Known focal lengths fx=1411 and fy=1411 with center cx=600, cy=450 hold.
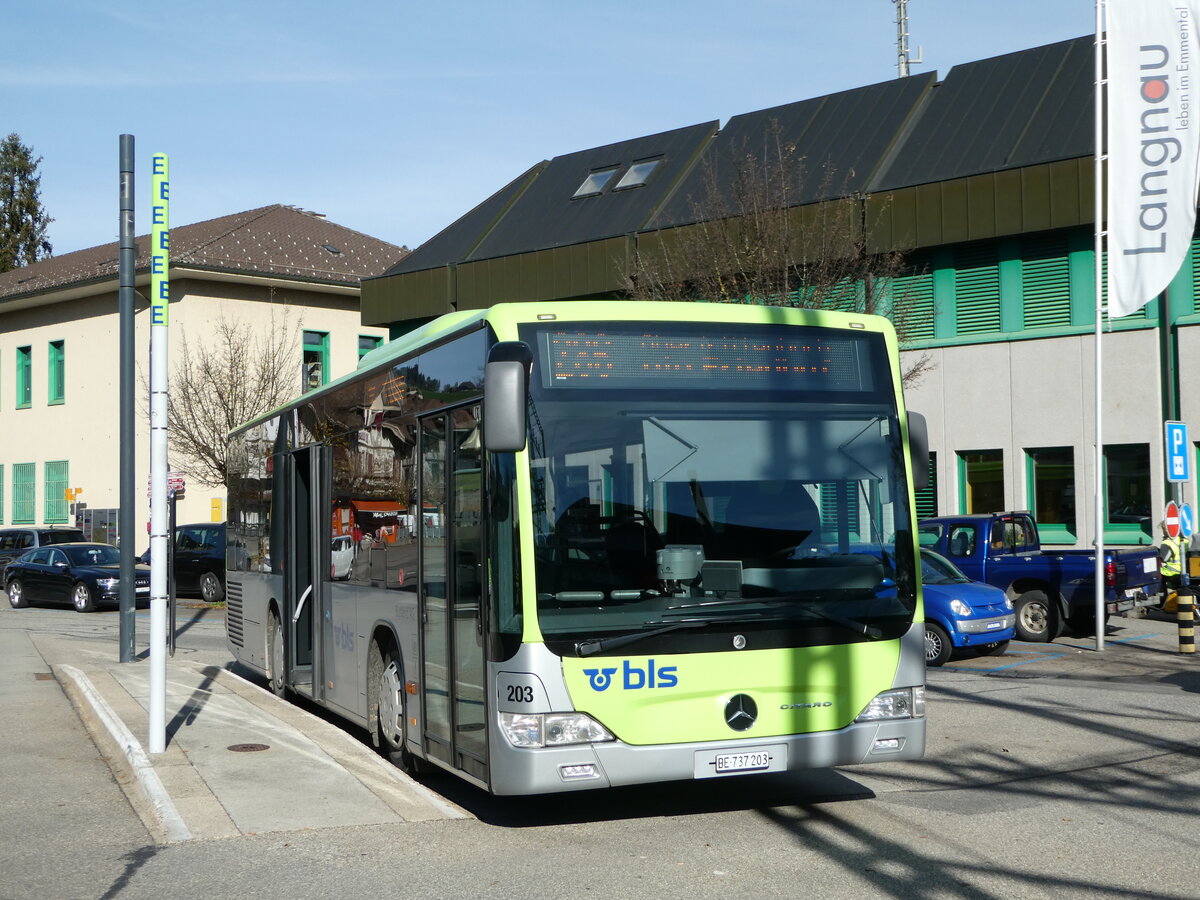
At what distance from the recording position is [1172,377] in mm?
23531

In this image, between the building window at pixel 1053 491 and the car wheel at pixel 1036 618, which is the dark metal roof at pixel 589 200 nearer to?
the building window at pixel 1053 491

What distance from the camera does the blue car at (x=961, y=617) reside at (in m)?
16.3

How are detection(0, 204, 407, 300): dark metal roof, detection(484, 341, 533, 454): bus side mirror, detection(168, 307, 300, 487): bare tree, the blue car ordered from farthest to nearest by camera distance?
1. detection(0, 204, 407, 300): dark metal roof
2. detection(168, 307, 300, 487): bare tree
3. the blue car
4. detection(484, 341, 533, 454): bus side mirror

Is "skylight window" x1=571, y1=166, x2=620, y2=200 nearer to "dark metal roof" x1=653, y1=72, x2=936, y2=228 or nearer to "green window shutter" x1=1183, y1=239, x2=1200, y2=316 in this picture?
"dark metal roof" x1=653, y1=72, x2=936, y2=228

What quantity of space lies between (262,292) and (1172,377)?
30.8 m

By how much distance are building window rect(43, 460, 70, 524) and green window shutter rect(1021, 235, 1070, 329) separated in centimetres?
3438

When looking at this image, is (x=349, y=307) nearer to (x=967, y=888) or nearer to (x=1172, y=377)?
(x=1172, y=377)

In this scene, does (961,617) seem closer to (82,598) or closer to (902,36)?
(82,598)

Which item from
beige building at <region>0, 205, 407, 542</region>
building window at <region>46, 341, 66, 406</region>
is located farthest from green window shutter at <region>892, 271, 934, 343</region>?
building window at <region>46, 341, 66, 406</region>

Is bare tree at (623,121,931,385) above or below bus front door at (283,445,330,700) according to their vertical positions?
above

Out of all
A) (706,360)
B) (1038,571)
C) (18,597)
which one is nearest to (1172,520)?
(1038,571)

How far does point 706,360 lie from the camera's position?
772 centimetres

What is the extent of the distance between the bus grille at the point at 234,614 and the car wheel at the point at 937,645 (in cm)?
783

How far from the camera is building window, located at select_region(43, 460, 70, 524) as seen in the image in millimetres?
48053
